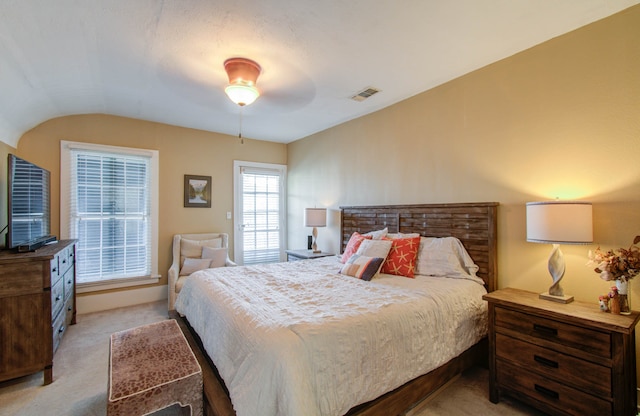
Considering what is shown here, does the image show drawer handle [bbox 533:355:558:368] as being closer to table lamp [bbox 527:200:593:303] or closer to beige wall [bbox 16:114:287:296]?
table lamp [bbox 527:200:593:303]

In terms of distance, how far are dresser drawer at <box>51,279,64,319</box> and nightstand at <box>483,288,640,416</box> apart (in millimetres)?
3532

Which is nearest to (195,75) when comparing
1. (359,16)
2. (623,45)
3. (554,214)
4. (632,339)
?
(359,16)

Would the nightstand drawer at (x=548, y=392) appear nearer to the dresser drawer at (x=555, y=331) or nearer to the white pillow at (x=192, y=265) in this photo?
the dresser drawer at (x=555, y=331)

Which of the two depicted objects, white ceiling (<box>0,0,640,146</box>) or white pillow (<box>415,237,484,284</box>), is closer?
white ceiling (<box>0,0,640,146</box>)

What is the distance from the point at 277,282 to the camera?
2.44 metres

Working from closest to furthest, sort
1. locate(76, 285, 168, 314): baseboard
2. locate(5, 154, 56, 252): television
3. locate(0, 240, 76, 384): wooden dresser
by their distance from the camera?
locate(0, 240, 76, 384): wooden dresser < locate(5, 154, 56, 252): television < locate(76, 285, 168, 314): baseboard

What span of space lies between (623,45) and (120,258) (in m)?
5.63

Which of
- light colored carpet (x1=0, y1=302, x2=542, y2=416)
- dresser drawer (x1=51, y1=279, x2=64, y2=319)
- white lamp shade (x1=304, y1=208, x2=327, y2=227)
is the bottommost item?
light colored carpet (x1=0, y1=302, x2=542, y2=416)

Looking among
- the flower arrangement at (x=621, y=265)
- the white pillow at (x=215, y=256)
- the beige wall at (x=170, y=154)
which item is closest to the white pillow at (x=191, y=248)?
the white pillow at (x=215, y=256)

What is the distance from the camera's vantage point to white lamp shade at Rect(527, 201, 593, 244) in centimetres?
189

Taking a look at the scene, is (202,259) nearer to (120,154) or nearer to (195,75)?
(120,154)

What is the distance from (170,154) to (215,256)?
5.68 ft

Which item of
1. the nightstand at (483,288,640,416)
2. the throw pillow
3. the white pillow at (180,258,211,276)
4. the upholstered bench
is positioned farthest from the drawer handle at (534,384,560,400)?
the white pillow at (180,258,211,276)

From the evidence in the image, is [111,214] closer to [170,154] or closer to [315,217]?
[170,154]
